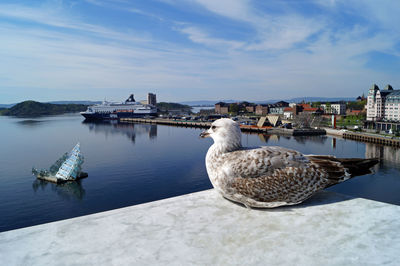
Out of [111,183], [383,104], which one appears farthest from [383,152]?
[383,104]

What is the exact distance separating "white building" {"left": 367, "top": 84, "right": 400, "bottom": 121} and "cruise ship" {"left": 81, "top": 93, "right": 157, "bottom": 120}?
3047 inches

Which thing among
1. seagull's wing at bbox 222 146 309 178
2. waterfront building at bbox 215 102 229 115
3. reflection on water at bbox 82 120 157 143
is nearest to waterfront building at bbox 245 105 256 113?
waterfront building at bbox 215 102 229 115

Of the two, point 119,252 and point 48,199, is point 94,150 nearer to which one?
point 48,199

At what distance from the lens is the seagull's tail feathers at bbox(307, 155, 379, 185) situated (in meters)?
5.10

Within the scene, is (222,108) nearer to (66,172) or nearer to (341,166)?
(66,172)

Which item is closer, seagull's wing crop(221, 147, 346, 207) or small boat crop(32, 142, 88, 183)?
seagull's wing crop(221, 147, 346, 207)

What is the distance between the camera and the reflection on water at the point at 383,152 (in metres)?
35.0

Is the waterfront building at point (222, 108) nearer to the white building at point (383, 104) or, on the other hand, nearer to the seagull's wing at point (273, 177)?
the white building at point (383, 104)

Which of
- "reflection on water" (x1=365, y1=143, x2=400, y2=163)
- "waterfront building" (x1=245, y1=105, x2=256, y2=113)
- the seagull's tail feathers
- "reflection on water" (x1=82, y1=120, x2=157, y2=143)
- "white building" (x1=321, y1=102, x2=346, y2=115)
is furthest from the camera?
"waterfront building" (x1=245, y1=105, x2=256, y2=113)

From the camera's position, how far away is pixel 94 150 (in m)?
39.8

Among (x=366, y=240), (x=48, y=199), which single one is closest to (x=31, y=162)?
(x=48, y=199)

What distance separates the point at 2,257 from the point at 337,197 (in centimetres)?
521

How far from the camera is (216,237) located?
3648mm

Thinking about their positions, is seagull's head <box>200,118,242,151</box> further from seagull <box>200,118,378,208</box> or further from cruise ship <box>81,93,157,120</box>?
cruise ship <box>81,93,157,120</box>
